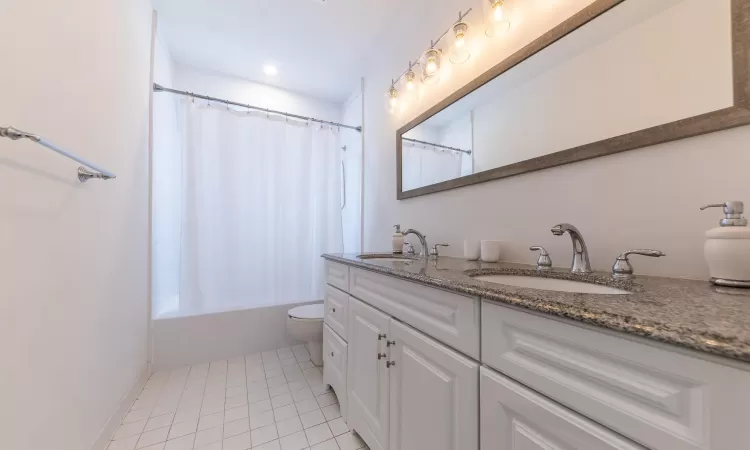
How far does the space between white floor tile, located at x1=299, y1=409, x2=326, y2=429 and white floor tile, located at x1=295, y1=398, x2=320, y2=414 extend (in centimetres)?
3

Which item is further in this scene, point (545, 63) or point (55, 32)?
point (545, 63)

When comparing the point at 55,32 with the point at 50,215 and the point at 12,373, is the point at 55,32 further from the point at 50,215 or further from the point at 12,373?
the point at 12,373

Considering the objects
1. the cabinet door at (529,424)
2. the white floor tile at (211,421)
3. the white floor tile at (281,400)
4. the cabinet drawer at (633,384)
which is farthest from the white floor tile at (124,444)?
the cabinet drawer at (633,384)

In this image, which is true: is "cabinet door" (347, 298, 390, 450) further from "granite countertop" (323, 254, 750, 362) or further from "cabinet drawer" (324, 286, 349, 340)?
"granite countertop" (323, 254, 750, 362)

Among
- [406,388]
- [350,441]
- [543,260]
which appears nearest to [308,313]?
[350,441]

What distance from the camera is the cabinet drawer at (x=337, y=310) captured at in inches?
53.5

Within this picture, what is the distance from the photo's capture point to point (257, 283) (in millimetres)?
2197

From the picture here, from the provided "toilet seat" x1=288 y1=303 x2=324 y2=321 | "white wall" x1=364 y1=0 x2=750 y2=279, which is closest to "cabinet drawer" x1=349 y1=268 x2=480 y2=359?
"white wall" x1=364 y1=0 x2=750 y2=279

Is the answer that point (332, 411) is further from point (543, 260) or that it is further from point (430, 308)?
point (543, 260)

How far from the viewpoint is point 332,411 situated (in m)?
1.44

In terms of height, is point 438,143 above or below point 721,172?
above

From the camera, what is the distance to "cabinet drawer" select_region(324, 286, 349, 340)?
136cm

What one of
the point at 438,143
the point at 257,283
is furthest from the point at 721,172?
the point at 257,283

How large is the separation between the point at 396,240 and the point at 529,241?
833 millimetres
